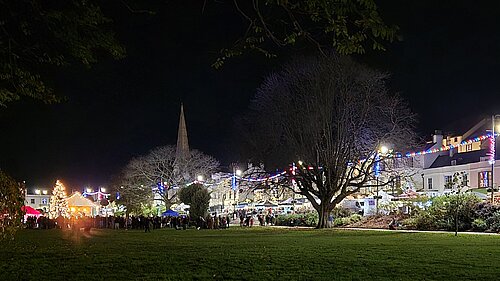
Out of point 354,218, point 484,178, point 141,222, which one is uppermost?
point 484,178

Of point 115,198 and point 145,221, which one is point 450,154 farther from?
point 115,198

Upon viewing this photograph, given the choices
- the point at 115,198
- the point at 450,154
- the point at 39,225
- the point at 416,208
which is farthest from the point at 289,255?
the point at 115,198

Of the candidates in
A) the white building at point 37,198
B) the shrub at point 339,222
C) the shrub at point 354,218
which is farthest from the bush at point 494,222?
the white building at point 37,198

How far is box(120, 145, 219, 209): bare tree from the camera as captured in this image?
253 ft

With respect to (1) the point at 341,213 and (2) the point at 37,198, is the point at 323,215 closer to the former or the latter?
(1) the point at 341,213

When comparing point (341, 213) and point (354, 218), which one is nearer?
point (354, 218)

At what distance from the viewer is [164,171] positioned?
257 ft

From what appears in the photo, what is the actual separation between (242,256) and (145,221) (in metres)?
29.8

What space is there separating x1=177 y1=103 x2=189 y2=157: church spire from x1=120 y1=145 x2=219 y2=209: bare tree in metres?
3.02

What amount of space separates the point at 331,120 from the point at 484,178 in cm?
2385

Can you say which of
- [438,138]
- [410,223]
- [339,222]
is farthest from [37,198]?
[410,223]

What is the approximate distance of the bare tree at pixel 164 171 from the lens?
253 ft

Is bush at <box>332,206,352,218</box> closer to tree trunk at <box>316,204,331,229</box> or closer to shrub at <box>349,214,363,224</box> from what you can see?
shrub at <box>349,214,363,224</box>

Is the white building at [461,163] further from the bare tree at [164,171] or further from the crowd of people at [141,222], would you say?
the bare tree at [164,171]
